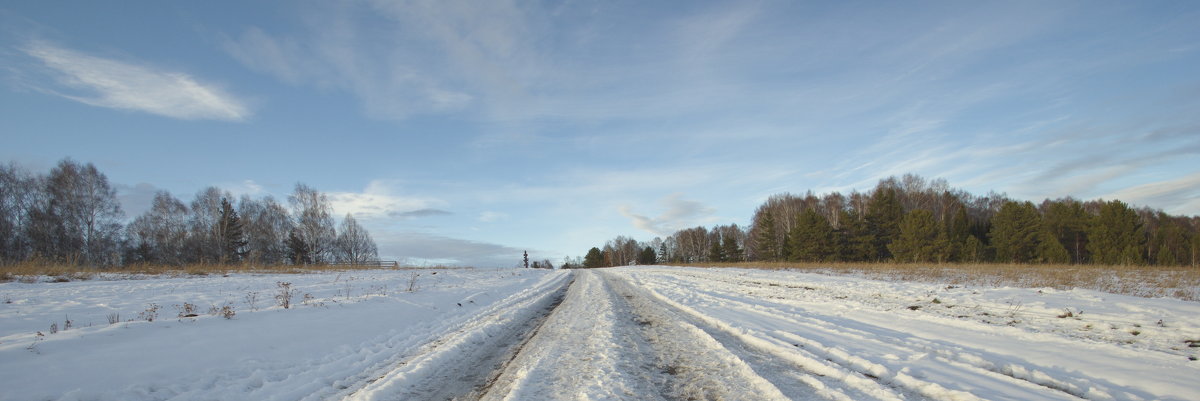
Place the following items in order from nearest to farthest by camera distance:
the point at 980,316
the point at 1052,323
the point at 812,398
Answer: the point at 812,398 < the point at 1052,323 < the point at 980,316

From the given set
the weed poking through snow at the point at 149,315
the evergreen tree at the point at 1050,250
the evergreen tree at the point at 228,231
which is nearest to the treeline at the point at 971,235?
the evergreen tree at the point at 1050,250

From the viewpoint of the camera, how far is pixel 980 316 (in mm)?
7855

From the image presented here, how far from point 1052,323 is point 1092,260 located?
2001 inches

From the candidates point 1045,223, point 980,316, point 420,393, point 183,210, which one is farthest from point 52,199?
point 1045,223

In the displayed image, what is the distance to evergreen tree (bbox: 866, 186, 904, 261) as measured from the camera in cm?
4578

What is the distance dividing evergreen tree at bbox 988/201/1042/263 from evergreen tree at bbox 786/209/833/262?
15022 millimetres

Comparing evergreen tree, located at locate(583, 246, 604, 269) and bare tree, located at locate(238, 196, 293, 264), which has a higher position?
bare tree, located at locate(238, 196, 293, 264)

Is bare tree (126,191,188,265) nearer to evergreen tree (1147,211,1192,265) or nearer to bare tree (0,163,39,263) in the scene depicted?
bare tree (0,163,39,263)

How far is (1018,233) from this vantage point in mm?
41969

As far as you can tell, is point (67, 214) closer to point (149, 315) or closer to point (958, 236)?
point (149, 315)

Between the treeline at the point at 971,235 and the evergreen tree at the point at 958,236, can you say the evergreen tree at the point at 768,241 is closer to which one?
the treeline at the point at 971,235

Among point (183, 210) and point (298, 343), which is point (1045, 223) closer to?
point (298, 343)

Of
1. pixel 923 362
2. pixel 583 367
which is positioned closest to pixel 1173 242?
pixel 923 362

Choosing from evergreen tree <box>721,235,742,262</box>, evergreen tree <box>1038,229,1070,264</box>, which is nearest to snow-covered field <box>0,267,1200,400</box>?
evergreen tree <box>1038,229,1070,264</box>
